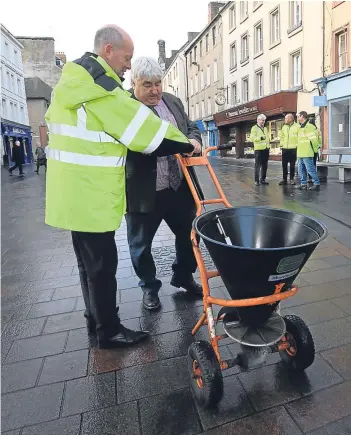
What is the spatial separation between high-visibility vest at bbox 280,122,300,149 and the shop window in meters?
7.55

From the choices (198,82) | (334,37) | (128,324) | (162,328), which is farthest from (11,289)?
(198,82)

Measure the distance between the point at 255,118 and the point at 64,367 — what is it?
83.3 feet

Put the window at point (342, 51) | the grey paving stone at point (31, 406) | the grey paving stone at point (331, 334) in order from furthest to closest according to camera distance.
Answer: the window at point (342, 51) < the grey paving stone at point (331, 334) < the grey paving stone at point (31, 406)

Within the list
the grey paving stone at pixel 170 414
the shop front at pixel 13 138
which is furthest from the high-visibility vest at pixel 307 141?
the shop front at pixel 13 138

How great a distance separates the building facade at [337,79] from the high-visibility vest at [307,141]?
745cm

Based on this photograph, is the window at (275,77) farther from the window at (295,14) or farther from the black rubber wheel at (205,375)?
the black rubber wheel at (205,375)

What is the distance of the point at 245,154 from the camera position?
2908 centimetres

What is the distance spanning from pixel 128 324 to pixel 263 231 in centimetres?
139

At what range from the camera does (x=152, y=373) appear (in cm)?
229

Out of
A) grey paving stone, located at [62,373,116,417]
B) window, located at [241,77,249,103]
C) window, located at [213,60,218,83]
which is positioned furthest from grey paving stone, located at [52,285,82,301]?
window, located at [213,60,218,83]

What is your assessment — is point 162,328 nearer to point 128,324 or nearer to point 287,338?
point 128,324

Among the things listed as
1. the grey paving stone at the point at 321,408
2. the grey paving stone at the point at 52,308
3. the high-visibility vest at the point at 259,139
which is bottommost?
the grey paving stone at the point at 321,408

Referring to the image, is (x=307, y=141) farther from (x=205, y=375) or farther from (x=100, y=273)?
(x=205, y=375)

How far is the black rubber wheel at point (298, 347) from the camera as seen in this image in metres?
2.11
